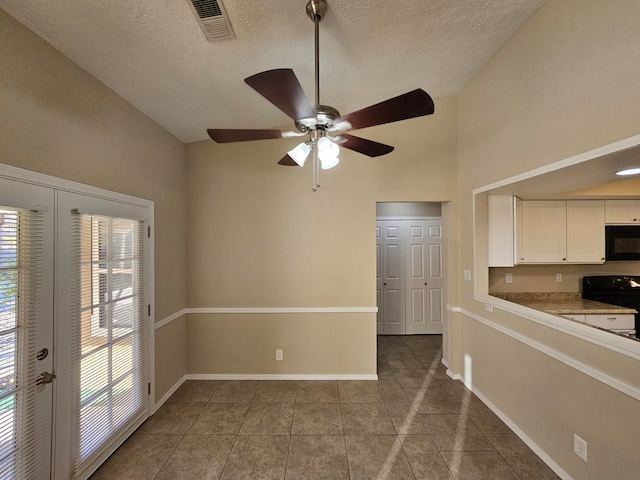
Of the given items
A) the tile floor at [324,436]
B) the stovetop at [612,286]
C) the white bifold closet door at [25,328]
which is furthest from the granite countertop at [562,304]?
the white bifold closet door at [25,328]

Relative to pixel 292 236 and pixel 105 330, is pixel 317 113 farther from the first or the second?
pixel 105 330

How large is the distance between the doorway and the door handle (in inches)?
154

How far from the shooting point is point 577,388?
167cm

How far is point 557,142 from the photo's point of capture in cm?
174

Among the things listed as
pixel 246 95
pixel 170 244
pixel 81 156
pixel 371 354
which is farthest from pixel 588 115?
pixel 170 244

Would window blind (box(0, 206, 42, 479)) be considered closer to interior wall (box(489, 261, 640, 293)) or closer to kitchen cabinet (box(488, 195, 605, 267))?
kitchen cabinet (box(488, 195, 605, 267))

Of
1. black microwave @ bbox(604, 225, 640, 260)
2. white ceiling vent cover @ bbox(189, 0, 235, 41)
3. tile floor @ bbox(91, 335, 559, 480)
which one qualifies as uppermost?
white ceiling vent cover @ bbox(189, 0, 235, 41)

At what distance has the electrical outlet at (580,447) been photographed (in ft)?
5.32

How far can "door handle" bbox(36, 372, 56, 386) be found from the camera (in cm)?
147

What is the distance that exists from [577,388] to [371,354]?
176 cm

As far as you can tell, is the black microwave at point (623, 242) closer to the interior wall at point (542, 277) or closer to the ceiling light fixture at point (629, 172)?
the interior wall at point (542, 277)

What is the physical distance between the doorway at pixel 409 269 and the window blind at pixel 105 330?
134 inches

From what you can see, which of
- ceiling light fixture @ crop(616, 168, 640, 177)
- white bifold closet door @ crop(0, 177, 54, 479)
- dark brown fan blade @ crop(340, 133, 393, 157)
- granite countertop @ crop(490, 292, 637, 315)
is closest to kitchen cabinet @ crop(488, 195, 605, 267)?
granite countertop @ crop(490, 292, 637, 315)

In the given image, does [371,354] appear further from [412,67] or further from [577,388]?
[412,67]
